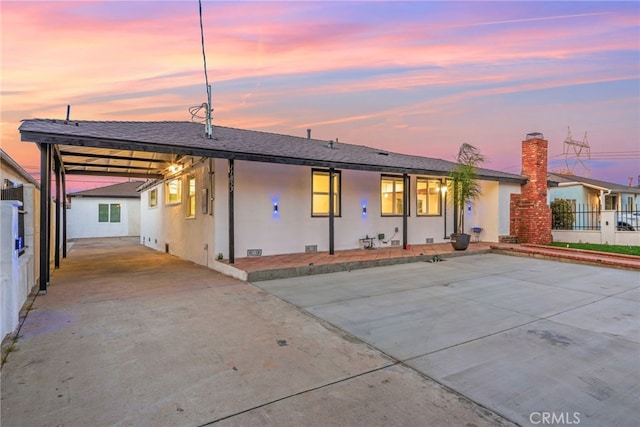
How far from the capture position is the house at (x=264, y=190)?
7.65 meters

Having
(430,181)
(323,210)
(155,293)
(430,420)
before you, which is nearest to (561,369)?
(430,420)

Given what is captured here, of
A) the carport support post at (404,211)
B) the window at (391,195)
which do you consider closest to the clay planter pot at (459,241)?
the carport support post at (404,211)

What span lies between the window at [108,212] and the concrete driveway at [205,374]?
2020 cm

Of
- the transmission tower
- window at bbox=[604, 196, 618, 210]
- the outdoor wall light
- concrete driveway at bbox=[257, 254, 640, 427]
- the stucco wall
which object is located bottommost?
concrete driveway at bbox=[257, 254, 640, 427]

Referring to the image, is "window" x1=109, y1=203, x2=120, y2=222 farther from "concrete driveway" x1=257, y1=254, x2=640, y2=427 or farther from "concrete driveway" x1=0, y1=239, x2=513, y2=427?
"concrete driveway" x1=257, y1=254, x2=640, y2=427

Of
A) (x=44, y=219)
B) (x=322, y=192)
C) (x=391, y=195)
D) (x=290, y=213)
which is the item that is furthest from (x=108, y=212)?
(x=391, y=195)

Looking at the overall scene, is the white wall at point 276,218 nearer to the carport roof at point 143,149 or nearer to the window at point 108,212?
the carport roof at point 143,149

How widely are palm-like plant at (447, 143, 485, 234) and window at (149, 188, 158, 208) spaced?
12.1m

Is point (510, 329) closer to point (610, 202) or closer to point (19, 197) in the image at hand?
point (19, 197)

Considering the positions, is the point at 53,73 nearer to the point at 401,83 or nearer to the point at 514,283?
the point at 401,83

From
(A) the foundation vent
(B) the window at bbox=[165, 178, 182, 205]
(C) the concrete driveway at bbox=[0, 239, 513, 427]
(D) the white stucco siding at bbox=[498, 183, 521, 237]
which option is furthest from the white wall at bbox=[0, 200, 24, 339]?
(D) the white stucco siding at bbox=[498, 183, 521, 237]

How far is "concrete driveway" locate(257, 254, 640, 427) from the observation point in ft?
8.43

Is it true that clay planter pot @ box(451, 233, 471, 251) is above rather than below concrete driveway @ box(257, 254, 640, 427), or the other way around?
above

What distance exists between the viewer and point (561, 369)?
9.95ft
